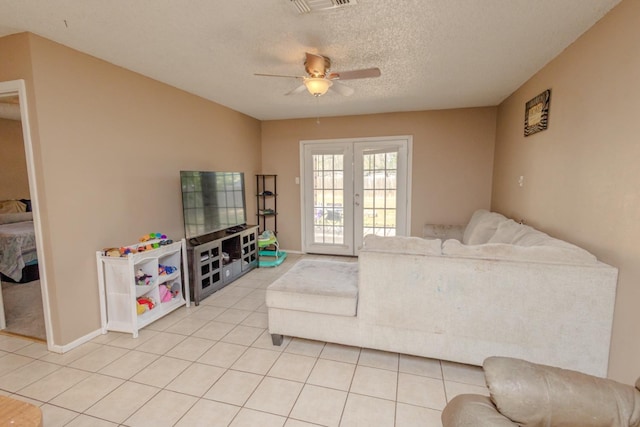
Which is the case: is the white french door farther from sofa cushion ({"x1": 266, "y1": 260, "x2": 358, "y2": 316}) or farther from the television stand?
sofa cushion ({"x1": 266, "y1": 260, "x2": 358, "y2": 316})

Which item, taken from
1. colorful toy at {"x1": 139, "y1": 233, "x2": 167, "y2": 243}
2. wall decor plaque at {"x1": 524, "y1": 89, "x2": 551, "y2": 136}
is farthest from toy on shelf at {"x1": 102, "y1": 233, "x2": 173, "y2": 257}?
wall decor plaque at {"x1": 524, "y1": 89, "x2": 551, "y2": 136}

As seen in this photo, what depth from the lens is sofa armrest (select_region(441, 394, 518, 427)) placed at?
97cm

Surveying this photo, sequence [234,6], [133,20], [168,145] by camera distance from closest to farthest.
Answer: [234,6] < [133,20] < [168,145]

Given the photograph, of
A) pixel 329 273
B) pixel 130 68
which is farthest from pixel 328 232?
pixel 130 68

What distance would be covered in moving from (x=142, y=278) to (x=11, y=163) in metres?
4.26

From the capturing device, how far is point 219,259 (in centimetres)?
365

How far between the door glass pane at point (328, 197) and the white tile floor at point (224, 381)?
2800 millimetres

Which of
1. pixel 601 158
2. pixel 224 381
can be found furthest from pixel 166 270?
Answer: pixel 601 158

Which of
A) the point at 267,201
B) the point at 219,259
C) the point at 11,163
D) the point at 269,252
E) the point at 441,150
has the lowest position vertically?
the point at 269,252

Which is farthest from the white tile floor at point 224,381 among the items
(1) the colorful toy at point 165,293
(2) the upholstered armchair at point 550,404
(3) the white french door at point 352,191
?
(3) the white french door at point 352,191

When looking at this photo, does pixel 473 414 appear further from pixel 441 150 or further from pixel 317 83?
pixel 441 150

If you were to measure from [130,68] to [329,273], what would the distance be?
2697mm

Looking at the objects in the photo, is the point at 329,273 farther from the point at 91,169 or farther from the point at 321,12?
the point at 91,169

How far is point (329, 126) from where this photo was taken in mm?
5109
